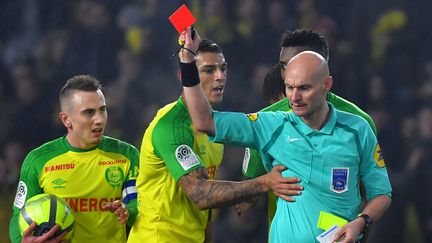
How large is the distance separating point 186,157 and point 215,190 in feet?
0.91

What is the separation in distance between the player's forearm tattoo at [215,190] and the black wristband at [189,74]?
19.2 inches

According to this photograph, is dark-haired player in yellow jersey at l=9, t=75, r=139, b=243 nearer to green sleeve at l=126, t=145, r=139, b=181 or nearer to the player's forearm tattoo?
green sleeve at l=126, t=145, r=139, b=181

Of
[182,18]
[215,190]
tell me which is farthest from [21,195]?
[182,18]

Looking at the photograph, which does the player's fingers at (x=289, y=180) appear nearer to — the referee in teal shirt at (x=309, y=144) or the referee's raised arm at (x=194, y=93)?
the referee in teal shirt at (x=309, y=144)

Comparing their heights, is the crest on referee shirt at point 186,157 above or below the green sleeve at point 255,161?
above

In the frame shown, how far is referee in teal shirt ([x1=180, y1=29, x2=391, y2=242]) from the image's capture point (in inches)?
138

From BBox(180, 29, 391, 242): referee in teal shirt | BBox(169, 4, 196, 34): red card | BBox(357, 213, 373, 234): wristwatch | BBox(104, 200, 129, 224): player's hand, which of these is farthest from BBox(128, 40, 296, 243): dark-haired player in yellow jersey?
BBox(169, 4, 196, 34): red card

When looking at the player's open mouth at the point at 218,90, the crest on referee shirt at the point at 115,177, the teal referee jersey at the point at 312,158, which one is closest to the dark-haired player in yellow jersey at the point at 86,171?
the crest on referee shirt at the point at 115,177

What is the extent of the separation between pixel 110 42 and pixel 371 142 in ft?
13.5

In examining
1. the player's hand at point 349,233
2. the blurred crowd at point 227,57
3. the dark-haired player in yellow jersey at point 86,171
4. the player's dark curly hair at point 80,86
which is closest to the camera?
the player's hand at point 349,233

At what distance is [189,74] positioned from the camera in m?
3.48

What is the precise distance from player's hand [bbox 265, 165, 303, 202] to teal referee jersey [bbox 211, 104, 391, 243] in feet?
0.31

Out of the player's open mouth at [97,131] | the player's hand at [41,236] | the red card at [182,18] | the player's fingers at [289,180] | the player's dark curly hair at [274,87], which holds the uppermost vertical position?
the red card at [182,18]

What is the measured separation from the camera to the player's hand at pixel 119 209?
14.2 ft
